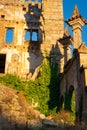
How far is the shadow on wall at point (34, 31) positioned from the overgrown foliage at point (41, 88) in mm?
3367

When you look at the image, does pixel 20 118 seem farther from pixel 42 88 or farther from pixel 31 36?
pixel 31 36

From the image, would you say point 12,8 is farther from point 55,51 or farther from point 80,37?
point 80,37

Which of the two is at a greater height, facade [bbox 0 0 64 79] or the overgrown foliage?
facade [bbox 0 0 64 79]

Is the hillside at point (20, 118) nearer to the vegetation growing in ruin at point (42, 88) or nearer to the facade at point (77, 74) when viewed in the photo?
the facade at point (77, 74)

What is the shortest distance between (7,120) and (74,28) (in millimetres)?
9635

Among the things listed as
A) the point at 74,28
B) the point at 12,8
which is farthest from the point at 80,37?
the point at 12,8

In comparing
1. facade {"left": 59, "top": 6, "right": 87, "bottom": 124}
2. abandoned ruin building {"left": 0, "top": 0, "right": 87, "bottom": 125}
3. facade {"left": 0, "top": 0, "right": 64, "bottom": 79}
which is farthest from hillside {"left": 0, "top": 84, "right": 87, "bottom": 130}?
facade {"left": 0, "top": 0, "right": 64, "bottom": 79}

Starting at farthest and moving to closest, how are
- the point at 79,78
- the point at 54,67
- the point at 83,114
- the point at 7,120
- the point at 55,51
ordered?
1. the point at 55,51
2. the point at 54,67
3. the point at 79,78
4. the point at 83,114
5. the point at 7,120

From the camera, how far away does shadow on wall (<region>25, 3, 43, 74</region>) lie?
86.5 ft

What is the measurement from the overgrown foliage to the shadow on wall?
3.37 metres

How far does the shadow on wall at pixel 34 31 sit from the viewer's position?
86.5ft

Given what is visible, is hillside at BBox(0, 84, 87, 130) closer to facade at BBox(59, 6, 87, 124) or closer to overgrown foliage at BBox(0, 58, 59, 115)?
facade at BBox(59, 6, 87, 124)

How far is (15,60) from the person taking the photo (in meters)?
26.4

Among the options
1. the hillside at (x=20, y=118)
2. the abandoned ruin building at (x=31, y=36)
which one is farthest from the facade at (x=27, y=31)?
the hillside at (x=20, y=118)
